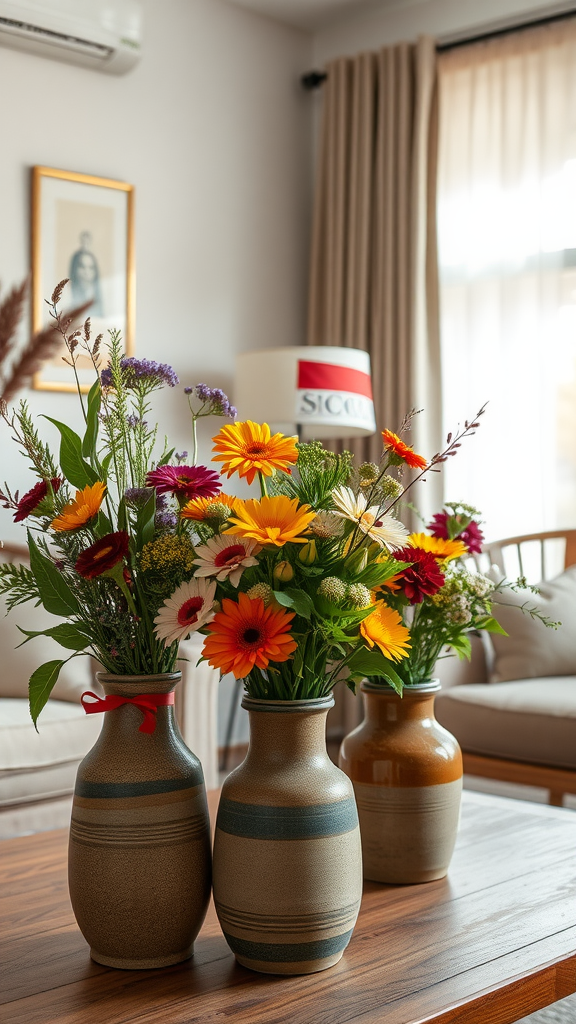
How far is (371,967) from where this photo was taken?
109cm

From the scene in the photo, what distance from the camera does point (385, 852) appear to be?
1338mm

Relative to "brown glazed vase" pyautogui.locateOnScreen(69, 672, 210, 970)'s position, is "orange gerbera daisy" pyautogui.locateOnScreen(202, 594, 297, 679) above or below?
above

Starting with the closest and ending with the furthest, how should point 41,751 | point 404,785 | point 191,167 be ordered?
point 404,785
point 41,751
point 191,167

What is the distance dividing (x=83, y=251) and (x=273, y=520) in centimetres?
287

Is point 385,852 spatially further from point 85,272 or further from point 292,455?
point 85,272

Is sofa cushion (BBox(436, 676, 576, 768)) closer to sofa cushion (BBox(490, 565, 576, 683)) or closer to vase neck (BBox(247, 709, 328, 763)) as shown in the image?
sofa cushion (BBox(490, 565, 576, 683))

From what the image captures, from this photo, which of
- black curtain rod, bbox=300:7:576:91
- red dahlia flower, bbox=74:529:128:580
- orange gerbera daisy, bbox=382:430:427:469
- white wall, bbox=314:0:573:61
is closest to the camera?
red dahlia flower, bbox=74:529:128:580

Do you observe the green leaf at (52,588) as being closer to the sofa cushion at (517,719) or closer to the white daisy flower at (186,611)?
the white daisy flower at (186,611)

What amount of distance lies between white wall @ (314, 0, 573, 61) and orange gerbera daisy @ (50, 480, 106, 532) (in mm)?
3324

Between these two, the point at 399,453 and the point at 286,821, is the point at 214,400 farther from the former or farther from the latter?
the point at 286,821

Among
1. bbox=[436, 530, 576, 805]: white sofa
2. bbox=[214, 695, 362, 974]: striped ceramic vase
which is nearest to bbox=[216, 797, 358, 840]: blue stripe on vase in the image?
bbox=[214, 695, 362, 974]: striped ceramic vase

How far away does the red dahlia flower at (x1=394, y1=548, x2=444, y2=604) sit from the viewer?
3.94ft

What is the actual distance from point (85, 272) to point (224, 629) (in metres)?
2.88

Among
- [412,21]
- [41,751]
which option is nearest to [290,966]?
[41,751]
